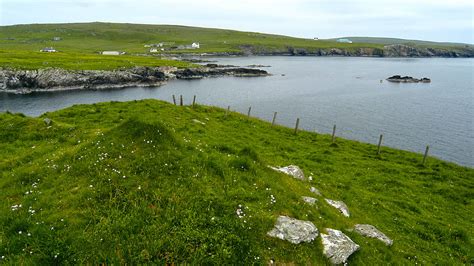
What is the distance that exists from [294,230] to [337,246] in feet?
6.05

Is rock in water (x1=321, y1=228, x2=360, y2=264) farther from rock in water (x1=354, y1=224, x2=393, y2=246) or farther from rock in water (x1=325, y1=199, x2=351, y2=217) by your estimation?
rock in water (x1=325, y1=199, x2=351, y2=217)

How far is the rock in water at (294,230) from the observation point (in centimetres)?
1277

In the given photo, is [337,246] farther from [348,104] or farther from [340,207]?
[348,104]

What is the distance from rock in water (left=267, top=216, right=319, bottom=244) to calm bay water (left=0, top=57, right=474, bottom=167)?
45840 mm

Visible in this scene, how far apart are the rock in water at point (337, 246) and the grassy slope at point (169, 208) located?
390 millimetres

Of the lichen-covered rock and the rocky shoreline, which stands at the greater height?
the lichen-covered rock

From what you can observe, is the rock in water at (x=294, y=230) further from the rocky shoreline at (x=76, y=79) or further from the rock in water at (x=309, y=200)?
the rocky shoreline at (x=76, y=79)

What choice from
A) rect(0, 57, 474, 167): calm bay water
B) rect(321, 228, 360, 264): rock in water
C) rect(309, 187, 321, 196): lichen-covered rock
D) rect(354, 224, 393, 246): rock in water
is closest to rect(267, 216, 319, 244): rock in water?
rect(321, 228, 360, 264): rock in water

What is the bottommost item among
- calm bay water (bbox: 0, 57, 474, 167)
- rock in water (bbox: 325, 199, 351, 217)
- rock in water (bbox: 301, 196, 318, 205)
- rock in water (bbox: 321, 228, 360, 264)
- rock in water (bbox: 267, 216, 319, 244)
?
calm bay water (bbox: 0, 57, 474, 167)

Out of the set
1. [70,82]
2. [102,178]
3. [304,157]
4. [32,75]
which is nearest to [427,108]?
[304,157]

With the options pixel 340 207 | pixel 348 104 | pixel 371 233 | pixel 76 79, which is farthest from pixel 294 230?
pixel 76 79

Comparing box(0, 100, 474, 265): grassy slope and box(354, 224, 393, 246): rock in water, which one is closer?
box(0, 100, 474, 265): grassy slope

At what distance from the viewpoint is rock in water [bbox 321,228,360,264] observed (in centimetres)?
1273

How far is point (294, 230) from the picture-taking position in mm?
13109
